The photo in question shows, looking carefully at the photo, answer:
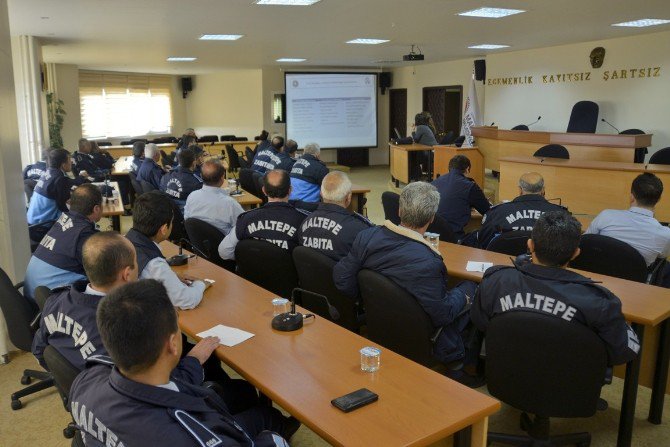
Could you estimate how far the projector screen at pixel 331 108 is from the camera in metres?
15.2

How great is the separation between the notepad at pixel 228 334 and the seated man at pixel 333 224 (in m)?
1.02

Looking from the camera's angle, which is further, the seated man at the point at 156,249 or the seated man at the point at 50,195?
the seated man at the point at 50,195

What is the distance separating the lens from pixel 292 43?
10062 millimetres

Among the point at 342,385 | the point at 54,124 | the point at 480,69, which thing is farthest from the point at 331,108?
the point at 342,385

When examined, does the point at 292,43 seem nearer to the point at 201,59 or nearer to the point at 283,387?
the point at 201,59

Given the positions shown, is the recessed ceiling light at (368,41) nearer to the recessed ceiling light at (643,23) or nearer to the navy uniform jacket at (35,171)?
the recessed ceiling light at (643,23)

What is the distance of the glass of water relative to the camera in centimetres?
202

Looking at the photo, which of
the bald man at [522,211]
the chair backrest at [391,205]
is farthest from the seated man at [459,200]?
the bald man at [522,211]

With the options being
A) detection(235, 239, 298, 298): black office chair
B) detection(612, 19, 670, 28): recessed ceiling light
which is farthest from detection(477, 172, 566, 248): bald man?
detection(612, 19, 670, 28): recessed ceiling light

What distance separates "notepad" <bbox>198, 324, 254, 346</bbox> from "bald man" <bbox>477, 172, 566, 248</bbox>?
229cm

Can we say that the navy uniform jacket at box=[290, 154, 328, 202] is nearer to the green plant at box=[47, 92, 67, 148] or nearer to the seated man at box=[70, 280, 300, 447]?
the seated man at box=[70, 280, 300, 447]

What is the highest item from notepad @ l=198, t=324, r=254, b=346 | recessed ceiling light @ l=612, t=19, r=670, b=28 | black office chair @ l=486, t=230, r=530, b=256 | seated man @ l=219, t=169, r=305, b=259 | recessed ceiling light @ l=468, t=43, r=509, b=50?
recessed ceiling light @ l=468, t=43, r=509, b=50

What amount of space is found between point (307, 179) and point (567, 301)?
16.0ft

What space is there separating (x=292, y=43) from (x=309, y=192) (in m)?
4.24
